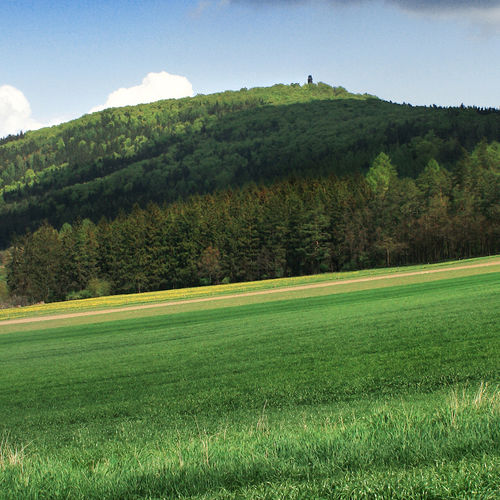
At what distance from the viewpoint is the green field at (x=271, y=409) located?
16.5 feet

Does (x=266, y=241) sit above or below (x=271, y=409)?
above

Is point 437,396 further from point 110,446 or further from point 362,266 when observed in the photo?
point 362,266

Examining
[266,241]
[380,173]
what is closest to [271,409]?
[266,241]

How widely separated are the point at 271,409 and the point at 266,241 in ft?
307

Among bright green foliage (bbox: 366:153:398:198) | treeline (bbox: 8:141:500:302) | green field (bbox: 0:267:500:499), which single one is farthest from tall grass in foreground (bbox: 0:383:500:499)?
bright green foliage (bbox: 366:153:398:198)

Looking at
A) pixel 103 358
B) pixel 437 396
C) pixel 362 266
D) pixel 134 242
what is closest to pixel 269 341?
pixel 103 358

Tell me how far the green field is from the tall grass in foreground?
0.02 metres

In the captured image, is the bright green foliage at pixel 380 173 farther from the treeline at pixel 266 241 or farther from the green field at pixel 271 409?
the green field at pixel 271 409

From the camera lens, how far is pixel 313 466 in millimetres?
5129

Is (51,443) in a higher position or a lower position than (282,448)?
lower

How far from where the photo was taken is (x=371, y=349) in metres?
16.0

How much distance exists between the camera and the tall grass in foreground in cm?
452

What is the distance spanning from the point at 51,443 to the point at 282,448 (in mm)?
6310

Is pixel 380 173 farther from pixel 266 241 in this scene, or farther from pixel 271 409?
pixel 271 409
